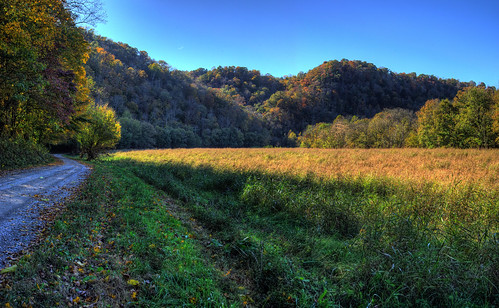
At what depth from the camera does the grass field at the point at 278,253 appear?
303 cm

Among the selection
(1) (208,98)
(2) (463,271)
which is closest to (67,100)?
(2) (463,271)

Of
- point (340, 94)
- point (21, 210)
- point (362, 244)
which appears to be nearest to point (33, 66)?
point (21, 210)

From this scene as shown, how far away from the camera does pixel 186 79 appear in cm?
12231

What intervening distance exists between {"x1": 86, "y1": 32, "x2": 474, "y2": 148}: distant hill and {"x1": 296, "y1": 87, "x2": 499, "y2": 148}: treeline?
55222 mm

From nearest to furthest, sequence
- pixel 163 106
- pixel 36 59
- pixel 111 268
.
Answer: pixel 111 268 < pixel 36 59 < pixel 163 106

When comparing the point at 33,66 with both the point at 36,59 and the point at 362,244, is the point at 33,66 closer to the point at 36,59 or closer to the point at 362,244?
the point at 36,59

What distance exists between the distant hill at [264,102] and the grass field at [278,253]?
79.0 m

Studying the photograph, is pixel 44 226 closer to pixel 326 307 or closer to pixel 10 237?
pixel 10 237

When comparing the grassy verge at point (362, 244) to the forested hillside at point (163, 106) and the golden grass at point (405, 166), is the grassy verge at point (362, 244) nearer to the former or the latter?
the golden grass at point (405, 166)

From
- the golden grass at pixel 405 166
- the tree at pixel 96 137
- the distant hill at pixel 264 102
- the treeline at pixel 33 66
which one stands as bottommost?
the golden grass at pixel 405 166

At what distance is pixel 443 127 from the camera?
3553 centimetres

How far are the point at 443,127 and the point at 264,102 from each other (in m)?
105

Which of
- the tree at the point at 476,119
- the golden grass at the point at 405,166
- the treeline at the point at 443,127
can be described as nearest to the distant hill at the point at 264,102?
the treeline at the point at 443,127

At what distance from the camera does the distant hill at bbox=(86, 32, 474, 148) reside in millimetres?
92688
